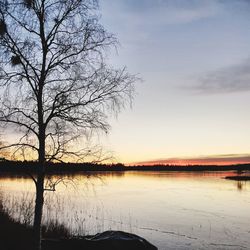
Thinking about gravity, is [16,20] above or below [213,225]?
above

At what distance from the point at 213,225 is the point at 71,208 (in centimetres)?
1131

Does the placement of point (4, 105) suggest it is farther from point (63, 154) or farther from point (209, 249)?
point (209, 249)

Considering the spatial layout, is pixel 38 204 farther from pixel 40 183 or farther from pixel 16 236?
pixel 16 236

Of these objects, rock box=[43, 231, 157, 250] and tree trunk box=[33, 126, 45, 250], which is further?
rock box=[43, 231, 157, 250]

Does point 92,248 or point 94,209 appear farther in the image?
point 94,209

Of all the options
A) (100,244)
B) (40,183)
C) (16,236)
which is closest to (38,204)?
(40,183)

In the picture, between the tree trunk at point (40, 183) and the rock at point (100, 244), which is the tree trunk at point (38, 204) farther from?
the rock at point (100, 244)

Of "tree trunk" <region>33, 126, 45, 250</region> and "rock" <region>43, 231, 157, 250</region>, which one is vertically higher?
"tree trunk" <region>33, 126, 45, 250</region>

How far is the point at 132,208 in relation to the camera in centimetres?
3209

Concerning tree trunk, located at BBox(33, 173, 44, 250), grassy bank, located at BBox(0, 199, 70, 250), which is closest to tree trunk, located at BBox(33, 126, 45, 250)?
tree trunk, located at BBox(33, 173, 44, 250)

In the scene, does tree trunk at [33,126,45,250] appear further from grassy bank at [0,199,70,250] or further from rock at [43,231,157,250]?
rock at [43,231,157,250]

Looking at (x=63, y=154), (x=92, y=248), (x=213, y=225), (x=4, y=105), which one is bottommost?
(x=213, y=225)

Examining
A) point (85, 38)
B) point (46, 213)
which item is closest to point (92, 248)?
point (85, 38)

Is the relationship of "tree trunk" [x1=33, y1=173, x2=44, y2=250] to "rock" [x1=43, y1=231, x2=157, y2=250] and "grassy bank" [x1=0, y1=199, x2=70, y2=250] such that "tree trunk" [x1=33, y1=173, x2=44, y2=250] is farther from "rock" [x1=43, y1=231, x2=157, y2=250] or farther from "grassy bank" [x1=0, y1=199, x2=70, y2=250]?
"rock" [x1=43, y1=231, x2=157, y2=250]
